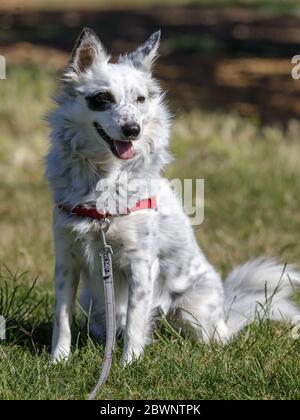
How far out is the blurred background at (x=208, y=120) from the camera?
838 cm

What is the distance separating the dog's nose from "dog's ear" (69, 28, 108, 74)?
0.50 meters

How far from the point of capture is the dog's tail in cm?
526

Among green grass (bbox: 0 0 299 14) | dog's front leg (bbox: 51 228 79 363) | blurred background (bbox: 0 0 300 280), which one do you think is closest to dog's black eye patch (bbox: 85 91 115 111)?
blurred background (bbox: 0 0 300 280)

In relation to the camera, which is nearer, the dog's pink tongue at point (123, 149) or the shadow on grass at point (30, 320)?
the dog's pink tongue at point (123, 149)

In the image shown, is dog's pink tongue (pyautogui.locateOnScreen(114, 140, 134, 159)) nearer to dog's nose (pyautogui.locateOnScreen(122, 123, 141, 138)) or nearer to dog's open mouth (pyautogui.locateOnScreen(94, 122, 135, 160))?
dog's open mouth (pyautogui.locateOnScreen(94, 122, 135, 160))

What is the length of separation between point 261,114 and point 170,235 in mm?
8116

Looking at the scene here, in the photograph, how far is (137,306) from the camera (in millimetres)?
4707

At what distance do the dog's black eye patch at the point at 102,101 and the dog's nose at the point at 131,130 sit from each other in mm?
193

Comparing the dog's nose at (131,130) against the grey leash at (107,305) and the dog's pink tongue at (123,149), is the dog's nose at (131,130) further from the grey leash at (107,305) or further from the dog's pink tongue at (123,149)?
the grey leash at (107,305)

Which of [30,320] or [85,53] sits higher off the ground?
[85,53]

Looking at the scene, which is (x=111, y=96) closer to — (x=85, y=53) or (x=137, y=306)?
(x=85, y=53)

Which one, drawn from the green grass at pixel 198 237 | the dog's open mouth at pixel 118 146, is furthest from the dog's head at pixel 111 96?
the green grass at pixel 198 237

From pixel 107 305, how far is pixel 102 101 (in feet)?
3.19

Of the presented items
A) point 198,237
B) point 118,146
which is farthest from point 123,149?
point 198,237
